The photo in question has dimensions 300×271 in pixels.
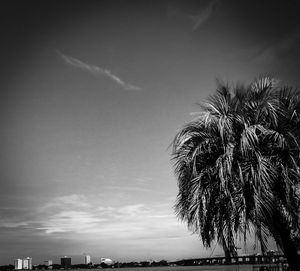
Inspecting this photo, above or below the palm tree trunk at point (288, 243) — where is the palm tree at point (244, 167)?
above

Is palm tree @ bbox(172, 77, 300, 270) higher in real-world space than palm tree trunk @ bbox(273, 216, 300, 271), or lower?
higher

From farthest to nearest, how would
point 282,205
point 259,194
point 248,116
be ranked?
point 248,116 → point 282,205 → point 259,194

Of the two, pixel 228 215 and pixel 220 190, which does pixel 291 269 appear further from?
pixel 220 190

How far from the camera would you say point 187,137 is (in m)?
11.0

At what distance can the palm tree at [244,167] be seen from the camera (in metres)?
9.66

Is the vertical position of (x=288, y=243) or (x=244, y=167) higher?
(x=244, y=167)

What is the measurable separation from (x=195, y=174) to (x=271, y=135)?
2.30m

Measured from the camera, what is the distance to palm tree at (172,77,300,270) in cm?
966

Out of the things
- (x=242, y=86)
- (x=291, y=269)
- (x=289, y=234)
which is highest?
(x=242, y=86)

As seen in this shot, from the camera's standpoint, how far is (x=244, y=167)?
32.5ft

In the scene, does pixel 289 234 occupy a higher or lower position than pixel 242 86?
lower

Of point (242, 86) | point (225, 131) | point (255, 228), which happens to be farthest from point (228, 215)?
point (242, 86)

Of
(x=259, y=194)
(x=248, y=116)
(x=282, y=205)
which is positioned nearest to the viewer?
(x=259, y=194)

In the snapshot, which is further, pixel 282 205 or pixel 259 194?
pixel 282 205
